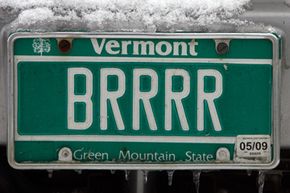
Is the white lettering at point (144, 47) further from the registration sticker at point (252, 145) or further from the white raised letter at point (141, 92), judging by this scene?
the registration sticker at point (252, 145)

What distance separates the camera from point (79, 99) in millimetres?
1458

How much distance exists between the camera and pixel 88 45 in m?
1.46

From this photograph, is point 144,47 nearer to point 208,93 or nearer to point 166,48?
point 166,48

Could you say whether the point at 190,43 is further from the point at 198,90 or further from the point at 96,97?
the point at 96,97

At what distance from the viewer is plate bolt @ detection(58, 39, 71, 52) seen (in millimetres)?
1457

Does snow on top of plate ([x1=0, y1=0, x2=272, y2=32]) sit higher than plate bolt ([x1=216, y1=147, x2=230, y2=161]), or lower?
higher

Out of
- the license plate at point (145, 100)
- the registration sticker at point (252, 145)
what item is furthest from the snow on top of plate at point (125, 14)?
the registration sticker at point (252, 145)

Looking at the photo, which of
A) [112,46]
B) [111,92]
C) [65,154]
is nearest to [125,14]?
[112,46]

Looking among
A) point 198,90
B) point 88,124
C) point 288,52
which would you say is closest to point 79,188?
point 88,124

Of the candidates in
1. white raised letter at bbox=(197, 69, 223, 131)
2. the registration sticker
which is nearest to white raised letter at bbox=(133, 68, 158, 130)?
white raised letter at bbox=(197, 69, 223, 131)

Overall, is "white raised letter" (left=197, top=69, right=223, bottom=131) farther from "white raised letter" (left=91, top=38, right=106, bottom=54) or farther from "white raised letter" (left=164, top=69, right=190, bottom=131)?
"white raised letter" (left=91, top=38, right=106, bottom=54)

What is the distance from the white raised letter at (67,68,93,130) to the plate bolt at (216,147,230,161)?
1.05 feet

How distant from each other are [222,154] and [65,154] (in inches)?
15.2

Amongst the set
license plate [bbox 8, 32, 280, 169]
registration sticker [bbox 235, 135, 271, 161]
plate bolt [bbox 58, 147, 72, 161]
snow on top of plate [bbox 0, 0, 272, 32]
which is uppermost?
snow on top of plate [bbox 0, 0, 272, 32]
